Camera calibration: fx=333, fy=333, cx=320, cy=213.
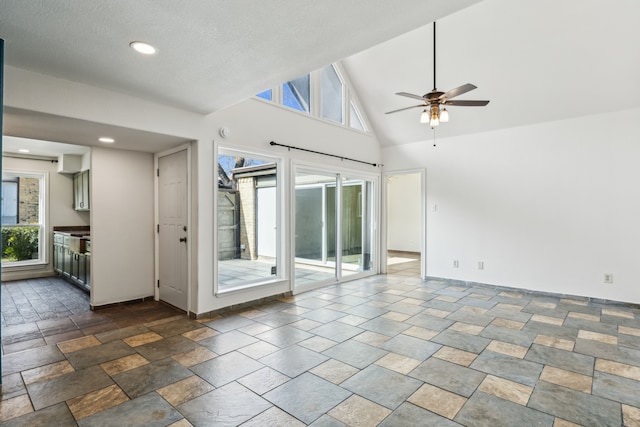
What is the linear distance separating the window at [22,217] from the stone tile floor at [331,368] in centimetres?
336

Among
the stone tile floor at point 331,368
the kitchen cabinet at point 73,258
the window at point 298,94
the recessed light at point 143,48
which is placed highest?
the window at point 298,94

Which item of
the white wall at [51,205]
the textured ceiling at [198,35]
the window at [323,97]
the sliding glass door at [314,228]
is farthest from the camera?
the white wall at [51,205]

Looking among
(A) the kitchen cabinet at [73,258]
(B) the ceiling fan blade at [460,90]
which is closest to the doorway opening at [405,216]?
(B) the ceiling fan blade at [460,90]

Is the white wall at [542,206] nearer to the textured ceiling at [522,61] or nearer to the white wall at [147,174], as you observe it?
the textured ceiling at [522,61]

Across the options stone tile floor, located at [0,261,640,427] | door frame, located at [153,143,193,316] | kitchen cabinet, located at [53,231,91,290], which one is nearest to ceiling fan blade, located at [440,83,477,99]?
stone tile floor, located at [0,261,640,427]

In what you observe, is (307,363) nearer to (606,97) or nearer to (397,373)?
(397,373)

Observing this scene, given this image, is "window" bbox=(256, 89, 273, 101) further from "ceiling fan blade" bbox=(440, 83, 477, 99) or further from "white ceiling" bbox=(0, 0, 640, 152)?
"ceiling fan blade" bbox=(440, 83, 477, 99)

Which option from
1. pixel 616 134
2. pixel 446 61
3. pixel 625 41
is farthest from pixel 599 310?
pixel 446 61

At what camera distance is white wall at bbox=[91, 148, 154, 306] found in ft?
14.1

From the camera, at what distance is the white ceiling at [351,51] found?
6.50 ft

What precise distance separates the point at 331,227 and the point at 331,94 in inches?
90.3

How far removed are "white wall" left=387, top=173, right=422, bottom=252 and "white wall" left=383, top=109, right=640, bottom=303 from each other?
12.6 ft

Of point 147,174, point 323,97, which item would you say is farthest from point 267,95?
point 147,174

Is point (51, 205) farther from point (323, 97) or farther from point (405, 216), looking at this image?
point (405, 216)
